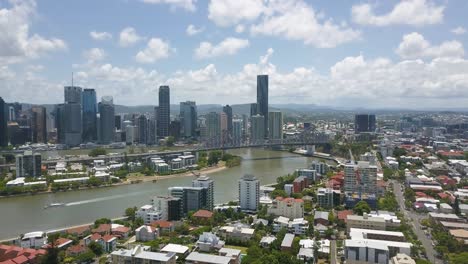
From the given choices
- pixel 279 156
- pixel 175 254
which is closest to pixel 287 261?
pixel 175 254

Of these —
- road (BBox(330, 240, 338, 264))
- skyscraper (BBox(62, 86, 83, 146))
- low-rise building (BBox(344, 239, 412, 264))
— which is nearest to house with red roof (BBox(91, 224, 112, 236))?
road (BBox(330, 240, 338, 264))

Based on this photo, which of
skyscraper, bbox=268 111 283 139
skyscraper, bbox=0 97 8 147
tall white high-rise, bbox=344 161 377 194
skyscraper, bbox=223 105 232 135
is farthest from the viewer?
skyscraper, bbox=223 105 232 135

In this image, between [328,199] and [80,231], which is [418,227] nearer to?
[328,199]

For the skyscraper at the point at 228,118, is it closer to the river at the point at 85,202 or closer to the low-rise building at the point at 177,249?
the river at the point at 85,202

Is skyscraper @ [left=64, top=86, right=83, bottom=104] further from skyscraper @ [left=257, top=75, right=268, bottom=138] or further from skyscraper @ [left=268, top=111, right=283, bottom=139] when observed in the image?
skyscraper @ [left=257, top=75, right=268, bottom=138]

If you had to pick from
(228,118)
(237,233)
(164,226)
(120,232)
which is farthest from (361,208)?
(228,118)

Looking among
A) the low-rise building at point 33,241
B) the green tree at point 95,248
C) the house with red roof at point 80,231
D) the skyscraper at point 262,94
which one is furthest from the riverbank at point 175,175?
the skyscraper at point 262,94
